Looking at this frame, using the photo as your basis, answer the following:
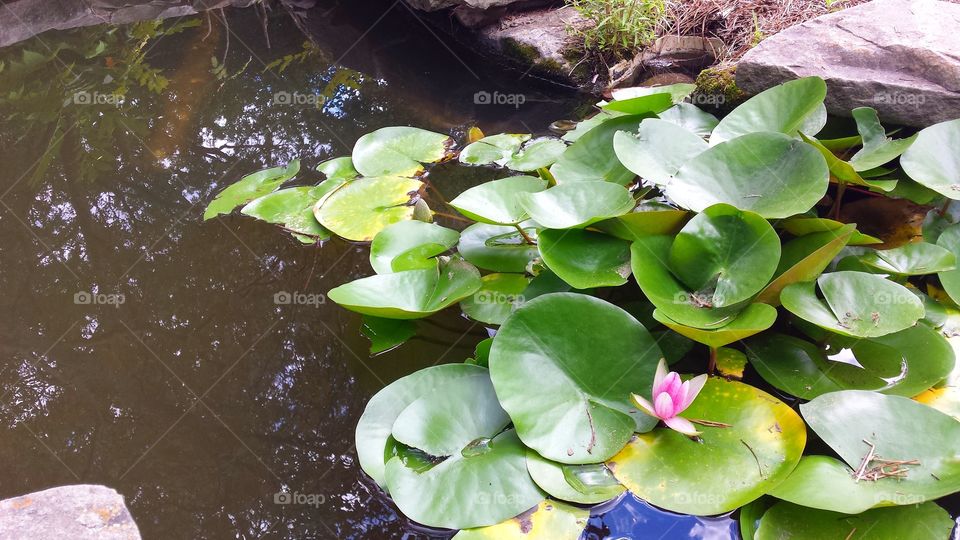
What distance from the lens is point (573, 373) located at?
153 centimetres

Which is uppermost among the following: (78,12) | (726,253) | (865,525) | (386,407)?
(78,12)

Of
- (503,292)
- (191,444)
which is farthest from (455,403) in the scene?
(191,444)

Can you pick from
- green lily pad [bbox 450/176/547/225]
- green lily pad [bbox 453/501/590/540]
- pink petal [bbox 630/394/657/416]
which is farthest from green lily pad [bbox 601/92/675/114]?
green lily pad [bbox 453/501/590/540]

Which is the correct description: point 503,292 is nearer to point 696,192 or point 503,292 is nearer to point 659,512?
point 696,192

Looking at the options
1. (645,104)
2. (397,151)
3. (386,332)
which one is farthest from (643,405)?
(397,151)

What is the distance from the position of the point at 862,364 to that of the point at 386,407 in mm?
1205

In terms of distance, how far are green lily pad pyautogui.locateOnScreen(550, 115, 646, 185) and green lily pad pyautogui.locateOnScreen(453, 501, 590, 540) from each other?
1.09m

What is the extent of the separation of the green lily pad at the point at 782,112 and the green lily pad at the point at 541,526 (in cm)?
122

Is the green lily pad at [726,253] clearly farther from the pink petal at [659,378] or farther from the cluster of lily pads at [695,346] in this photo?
the pink petal at [659,378]

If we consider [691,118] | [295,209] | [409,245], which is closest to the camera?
[409,245]

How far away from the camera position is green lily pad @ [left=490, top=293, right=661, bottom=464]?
1.44 meters

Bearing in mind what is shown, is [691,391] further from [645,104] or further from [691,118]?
[691,118]

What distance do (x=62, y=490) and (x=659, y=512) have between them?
143cm

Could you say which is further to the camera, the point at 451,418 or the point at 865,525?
the point at 451,418
